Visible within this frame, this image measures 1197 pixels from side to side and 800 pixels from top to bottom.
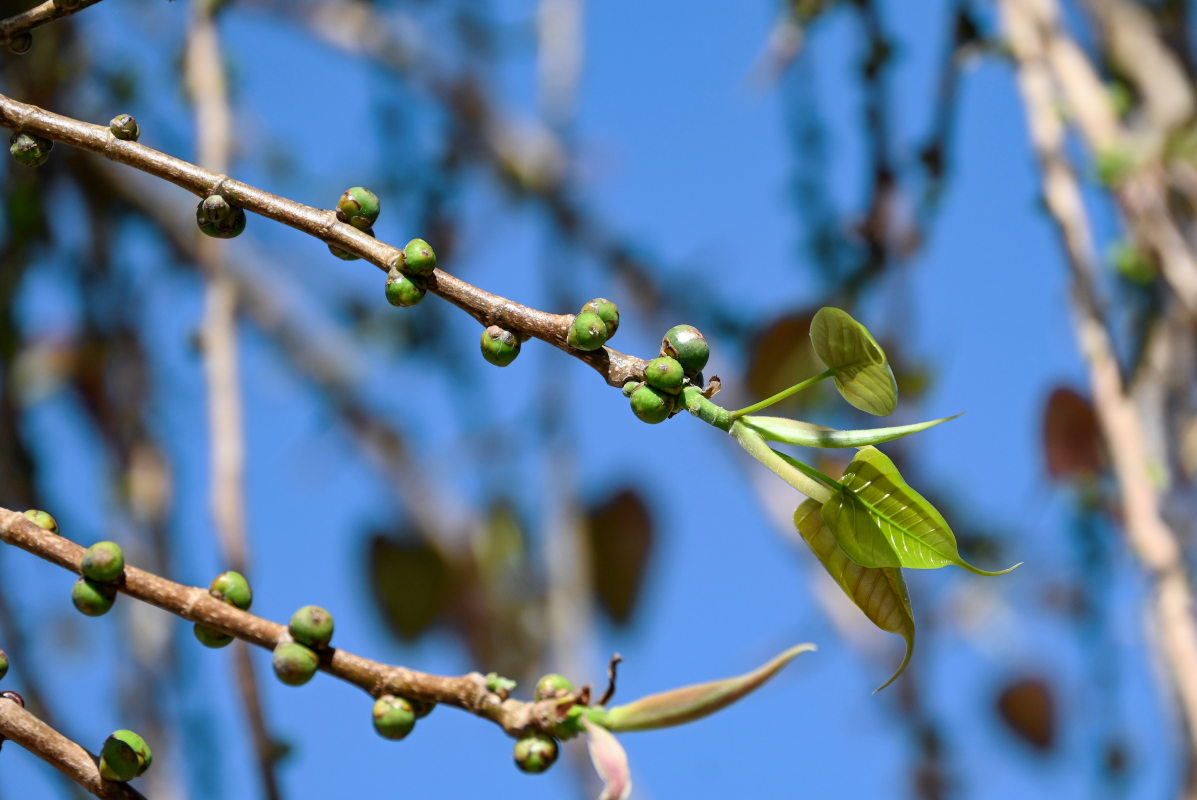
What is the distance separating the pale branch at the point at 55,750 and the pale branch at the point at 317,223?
0.64 ft

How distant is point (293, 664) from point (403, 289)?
136 mm

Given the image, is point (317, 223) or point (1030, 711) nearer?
point (317, 223)

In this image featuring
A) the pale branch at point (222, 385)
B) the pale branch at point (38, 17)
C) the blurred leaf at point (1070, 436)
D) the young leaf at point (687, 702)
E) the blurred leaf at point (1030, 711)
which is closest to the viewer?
the young leaf at point (687, 702)

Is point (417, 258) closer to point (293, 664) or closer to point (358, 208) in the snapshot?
point (358, 208)

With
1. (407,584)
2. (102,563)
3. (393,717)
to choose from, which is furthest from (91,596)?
(407,584)

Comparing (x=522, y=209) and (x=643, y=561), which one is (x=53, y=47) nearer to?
(x=522, y=209)

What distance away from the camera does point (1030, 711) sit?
55.6 inches

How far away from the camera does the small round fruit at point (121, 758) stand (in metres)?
0.39

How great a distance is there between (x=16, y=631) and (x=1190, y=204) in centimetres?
108

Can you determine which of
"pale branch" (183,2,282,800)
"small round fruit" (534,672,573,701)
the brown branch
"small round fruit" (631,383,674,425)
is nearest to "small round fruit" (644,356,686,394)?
"small round fruit" (631,383,674,425)

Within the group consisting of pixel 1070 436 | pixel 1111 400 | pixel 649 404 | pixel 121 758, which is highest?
pixel 1070 436

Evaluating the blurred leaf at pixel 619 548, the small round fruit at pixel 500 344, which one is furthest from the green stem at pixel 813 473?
the blurred leaf at pixel 619 548

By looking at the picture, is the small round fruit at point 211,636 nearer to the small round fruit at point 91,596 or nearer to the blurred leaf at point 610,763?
the small round fruit at point 91,596

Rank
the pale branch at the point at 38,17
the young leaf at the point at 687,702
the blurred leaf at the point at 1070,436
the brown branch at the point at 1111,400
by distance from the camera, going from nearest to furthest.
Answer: the young leaf at the point at 687,702, the pale branch at the point at 38,17, the brown branch at the point at 1111,400, the blurred leaf at the point at 1070,436
